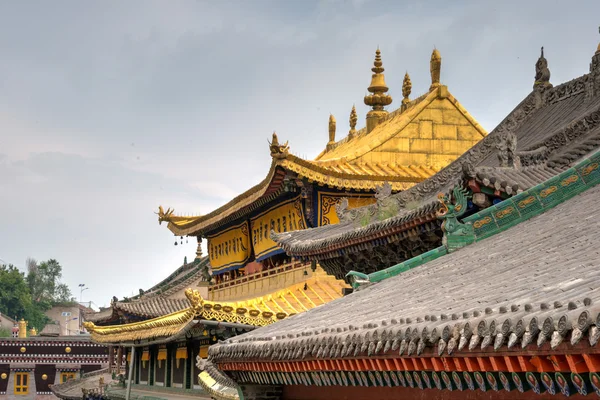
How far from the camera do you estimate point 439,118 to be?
83.0ft

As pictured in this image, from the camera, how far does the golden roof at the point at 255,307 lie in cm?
1920

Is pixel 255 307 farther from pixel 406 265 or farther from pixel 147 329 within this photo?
pixel 406 265

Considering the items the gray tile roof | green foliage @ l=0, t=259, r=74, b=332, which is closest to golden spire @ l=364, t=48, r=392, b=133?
the gray tile roof

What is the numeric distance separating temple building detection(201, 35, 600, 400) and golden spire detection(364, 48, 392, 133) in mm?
11097

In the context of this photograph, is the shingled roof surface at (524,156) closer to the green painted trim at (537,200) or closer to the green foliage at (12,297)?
the green painted trim at (537,200)

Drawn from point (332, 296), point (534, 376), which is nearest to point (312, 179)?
point (332, 296)

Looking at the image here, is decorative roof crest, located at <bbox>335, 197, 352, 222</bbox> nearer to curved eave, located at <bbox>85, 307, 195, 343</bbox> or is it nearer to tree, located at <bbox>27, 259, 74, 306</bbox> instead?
curved eave, located at <bbox>85, 307, 195, 343</bbox>

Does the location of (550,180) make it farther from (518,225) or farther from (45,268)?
(45,268)

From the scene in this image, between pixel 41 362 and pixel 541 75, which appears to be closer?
pixel 541 75

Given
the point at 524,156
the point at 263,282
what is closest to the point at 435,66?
the point at 263,282

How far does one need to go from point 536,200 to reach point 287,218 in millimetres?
13920

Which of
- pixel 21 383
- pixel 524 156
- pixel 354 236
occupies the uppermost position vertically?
pixel 524 156

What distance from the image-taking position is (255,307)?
20016mm

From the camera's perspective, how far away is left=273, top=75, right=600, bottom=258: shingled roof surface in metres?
12.8
